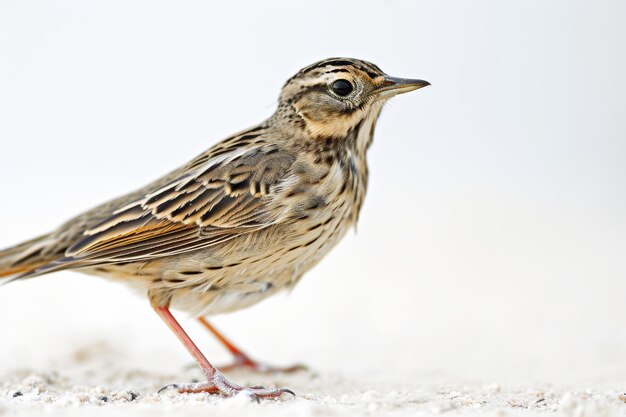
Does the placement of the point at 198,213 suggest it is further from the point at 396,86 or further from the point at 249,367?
the point at 249,367

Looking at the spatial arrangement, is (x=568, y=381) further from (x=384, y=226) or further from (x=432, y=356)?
(x=384, y=226)

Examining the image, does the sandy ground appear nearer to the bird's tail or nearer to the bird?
the bird

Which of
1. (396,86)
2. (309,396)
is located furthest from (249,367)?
(396,86)

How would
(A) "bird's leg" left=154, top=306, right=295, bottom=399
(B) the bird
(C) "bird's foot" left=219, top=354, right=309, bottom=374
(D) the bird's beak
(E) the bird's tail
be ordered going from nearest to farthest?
(A) "bird's leg" left=154, top=306, right=295, bottom=399, (B) the bird, (D) the bird's beak, (E) the bird's tail, (C) "bird's foot" left=219, top=354, right=309, bottom=374

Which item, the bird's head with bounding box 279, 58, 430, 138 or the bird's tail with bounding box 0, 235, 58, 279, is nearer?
the bird's head with bounding box 279, 58, 430, 138

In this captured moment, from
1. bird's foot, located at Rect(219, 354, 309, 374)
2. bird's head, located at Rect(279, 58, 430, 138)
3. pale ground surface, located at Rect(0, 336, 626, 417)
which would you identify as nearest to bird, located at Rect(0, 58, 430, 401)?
bird's head, located at Rect(279, 58, 430, 138)

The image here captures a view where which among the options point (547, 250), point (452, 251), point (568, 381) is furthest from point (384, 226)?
point (568, 381)

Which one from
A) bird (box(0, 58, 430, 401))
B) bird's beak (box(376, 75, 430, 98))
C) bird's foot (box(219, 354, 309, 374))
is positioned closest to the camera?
bird (box(0, 58, 430, 401))
